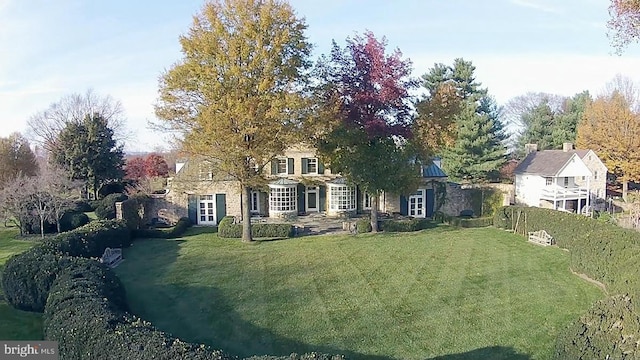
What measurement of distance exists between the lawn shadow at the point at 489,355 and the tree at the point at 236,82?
41.1ft

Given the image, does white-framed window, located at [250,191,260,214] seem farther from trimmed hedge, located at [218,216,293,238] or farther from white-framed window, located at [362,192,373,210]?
white-framed window, located at [362,192,373,210]

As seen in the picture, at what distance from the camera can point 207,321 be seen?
472 inches

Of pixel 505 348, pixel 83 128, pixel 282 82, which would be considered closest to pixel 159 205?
pixel 83 128

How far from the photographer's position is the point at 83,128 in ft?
105

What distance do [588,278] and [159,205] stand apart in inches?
922

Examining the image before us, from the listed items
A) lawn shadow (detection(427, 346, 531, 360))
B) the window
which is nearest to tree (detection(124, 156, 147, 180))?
the window

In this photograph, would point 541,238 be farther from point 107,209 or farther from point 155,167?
point 155,167

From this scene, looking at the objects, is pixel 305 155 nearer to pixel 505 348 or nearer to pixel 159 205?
pixel 159 205

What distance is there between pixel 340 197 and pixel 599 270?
17.1 metres

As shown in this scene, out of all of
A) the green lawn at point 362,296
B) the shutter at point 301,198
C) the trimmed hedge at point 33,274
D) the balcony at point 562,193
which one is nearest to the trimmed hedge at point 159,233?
the green lawn at point 362,296

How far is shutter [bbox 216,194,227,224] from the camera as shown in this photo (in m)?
28.9

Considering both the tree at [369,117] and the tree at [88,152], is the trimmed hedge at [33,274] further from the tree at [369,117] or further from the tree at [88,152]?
the tree at [88,152]

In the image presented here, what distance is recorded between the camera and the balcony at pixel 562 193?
3184cm

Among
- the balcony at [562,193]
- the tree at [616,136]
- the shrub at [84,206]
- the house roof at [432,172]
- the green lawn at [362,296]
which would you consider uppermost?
the tree at [616,136]
